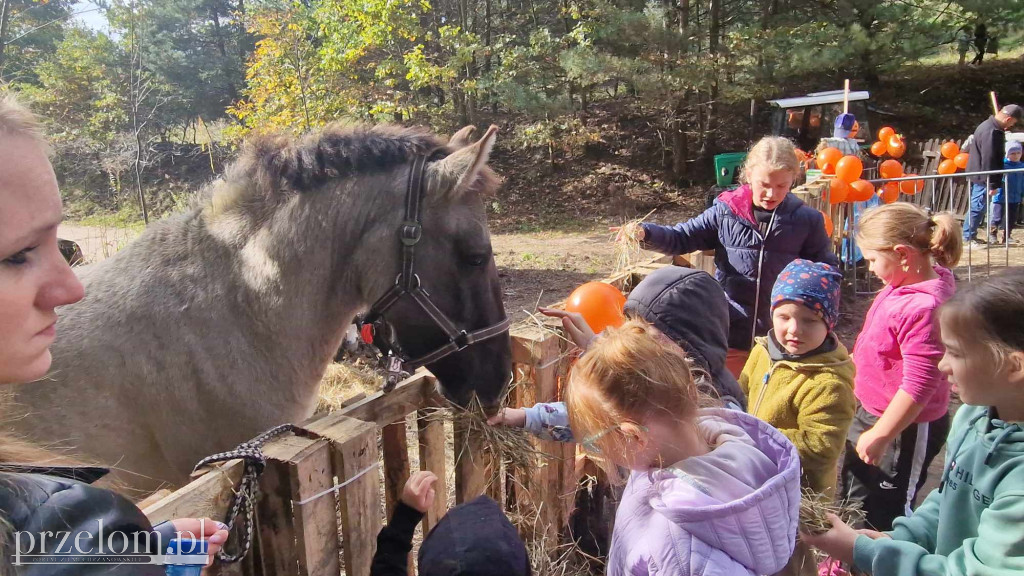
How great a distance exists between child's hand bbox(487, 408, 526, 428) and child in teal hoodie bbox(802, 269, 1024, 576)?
1.09m

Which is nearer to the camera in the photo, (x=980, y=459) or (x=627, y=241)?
(x=980, y=459)

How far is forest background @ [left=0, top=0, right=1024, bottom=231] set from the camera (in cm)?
1282

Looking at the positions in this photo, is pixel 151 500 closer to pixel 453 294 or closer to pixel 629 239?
pixel 453 294

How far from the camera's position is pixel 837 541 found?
191 centimetres

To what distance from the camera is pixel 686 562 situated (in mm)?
1448

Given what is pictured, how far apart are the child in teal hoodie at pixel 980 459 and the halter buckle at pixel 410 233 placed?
1762mm

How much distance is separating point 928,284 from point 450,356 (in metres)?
2.32

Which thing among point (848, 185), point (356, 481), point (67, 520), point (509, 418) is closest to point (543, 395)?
point (509, 418)

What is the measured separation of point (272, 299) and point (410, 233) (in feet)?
1.96

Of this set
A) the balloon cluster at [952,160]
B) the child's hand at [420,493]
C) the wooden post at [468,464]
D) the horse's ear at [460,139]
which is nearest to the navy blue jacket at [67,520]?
the child's hand at [420,493]

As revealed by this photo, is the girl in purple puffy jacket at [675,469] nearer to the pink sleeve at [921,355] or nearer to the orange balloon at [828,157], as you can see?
the pink sleeve at [921,355]

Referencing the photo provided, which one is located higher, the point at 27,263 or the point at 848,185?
the point at 27,263

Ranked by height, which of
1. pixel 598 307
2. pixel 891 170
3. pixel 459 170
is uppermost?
pixel 459 170

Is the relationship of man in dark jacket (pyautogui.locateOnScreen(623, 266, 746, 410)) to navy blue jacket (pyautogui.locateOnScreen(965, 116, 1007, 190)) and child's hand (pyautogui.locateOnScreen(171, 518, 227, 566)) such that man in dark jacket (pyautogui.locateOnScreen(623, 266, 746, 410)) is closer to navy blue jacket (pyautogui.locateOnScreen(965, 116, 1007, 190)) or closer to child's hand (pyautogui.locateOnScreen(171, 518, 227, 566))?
child's hand (pyautogui.locateOnScreen(171, 518, 227, 566))
